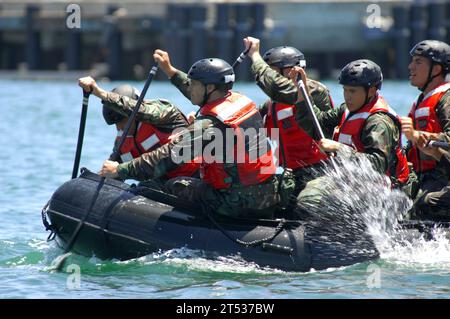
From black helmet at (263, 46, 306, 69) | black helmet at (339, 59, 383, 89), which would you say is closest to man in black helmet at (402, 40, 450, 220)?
black helmet at (339, 59, 383, 89)

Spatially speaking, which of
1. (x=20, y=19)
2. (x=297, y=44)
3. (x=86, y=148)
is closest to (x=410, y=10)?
(x=297, y=44)

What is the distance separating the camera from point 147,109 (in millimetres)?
11117

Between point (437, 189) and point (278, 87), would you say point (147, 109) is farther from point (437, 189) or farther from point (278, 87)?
point (437, 189)

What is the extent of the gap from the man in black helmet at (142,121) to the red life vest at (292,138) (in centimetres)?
86

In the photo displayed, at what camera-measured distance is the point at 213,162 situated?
1033cm

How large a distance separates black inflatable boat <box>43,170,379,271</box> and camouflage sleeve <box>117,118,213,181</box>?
38cm

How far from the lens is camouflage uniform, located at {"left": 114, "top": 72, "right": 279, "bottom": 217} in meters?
10.3

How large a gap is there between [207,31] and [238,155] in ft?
102

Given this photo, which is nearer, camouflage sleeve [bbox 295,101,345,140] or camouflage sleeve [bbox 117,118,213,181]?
camouflage sleeve [bbox 117,118,213,181]

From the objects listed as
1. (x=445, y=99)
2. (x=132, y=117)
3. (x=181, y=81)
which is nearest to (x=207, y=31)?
(x=181, y=81)

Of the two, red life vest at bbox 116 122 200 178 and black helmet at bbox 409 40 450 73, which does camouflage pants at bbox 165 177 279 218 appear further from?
black helmet at bbox 409 40 450 73

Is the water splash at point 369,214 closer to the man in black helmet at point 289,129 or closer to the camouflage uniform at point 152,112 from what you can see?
the man in black helmet at point 289,129

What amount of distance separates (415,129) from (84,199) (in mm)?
3129
